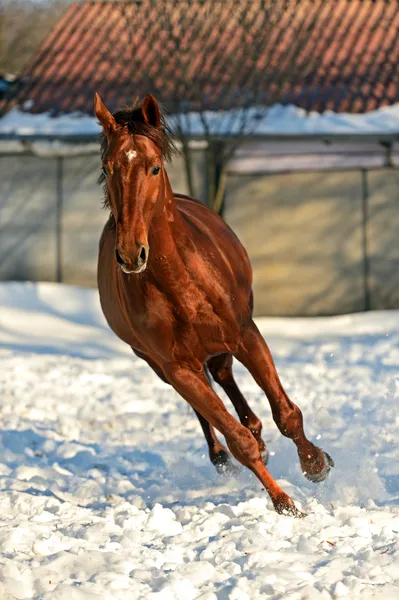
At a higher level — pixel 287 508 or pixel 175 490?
pixel 287 508

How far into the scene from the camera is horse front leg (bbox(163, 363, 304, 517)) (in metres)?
5.02

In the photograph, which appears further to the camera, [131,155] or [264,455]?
[264,455]

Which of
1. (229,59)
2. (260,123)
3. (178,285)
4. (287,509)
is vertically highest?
(178,285)

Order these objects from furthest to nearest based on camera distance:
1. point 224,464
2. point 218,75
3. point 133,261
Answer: point 218,75 < point 224,464 < point 133,261

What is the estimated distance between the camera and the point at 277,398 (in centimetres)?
542

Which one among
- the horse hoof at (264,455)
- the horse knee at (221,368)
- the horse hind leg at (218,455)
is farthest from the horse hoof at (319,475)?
the horse knee at (221,368)

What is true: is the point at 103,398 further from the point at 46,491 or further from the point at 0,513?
the point at 0,513

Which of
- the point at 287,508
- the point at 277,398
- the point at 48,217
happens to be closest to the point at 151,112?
the point at 277,398

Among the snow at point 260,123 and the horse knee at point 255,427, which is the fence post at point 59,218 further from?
the horse knee at point 255,427

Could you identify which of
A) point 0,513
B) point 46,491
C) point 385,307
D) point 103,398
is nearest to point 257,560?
point 0,513

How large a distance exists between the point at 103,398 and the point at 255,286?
6.24 m

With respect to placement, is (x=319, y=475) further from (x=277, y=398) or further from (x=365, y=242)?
(x=365, y=242)

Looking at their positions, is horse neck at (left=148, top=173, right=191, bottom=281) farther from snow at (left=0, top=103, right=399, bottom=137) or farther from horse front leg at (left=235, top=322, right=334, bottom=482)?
snow at (left=0, top=103, right=399, bottom=137)

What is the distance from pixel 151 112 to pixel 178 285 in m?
0.91
